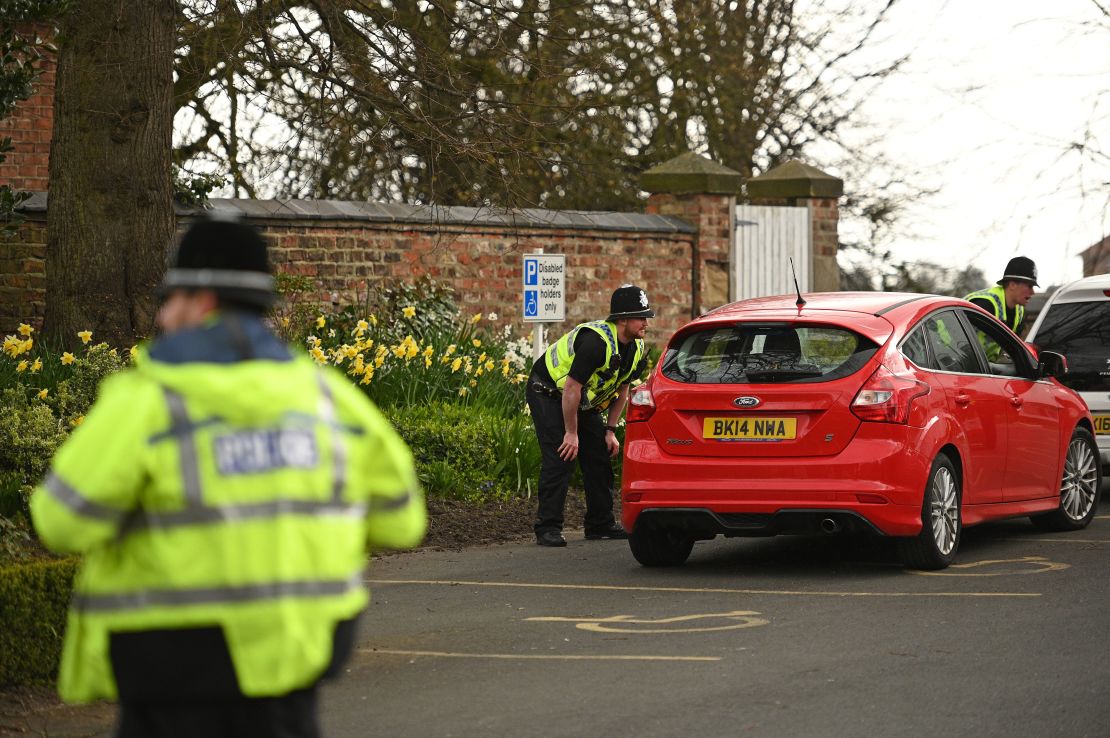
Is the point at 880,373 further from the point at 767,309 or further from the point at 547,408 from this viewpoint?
the point at 547,408

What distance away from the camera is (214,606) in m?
3.14

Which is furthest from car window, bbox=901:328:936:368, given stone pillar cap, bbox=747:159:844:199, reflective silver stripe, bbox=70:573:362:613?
stone pillar cap, bbox=747:159:844:199

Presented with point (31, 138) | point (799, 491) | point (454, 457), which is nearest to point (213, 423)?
point (799, 491)

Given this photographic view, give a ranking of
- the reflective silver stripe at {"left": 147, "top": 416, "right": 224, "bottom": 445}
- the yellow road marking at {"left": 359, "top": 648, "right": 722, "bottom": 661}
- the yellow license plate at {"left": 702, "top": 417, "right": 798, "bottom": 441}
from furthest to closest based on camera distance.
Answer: the yellow license plate at {"left": 702, "top": 417, "right": 798, "bottom": 441}
the yellow road marking at {"left": 359, "top": 648, "right": 722, "bottom": 661}
the reflective silver stripe at {"left": 147, "top": 416, "right": 224, "bottom": 445}

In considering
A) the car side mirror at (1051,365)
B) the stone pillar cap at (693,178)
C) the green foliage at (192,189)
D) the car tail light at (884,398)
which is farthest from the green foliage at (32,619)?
the stone pillar cap at (693,178)

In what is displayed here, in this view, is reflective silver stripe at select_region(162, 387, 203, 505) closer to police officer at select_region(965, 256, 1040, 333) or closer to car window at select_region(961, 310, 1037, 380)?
car window at select_region(961, 310, 1037, 380)

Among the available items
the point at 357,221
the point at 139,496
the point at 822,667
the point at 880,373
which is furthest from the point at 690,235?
the point at 139,496

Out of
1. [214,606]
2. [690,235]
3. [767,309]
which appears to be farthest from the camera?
[690,235]

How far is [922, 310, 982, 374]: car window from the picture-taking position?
9.70 m

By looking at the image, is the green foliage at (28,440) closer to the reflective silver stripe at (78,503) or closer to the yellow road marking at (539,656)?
the yellow road marking at (539,656)

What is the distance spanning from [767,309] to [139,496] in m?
6.74

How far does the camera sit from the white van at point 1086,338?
1267cm

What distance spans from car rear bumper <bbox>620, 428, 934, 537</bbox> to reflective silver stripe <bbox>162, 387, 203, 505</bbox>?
242 inches

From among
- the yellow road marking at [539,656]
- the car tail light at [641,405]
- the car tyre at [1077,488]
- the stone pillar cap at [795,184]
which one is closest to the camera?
the yellow road marking at [539,656]
